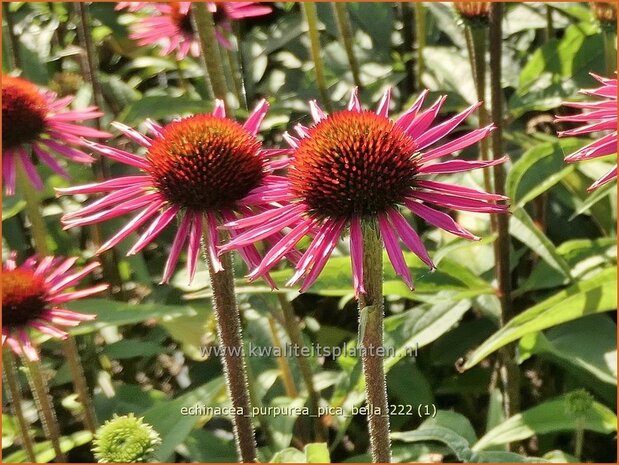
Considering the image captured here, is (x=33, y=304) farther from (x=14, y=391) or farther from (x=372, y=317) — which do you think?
(x=372, y=317)

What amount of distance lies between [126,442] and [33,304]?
0.23m

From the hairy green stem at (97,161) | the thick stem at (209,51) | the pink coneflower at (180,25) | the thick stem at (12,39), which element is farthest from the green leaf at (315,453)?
the thick stem at (12,39)

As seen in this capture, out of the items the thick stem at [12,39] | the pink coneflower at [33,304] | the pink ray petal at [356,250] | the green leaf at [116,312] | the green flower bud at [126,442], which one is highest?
the thick stem at [12,39]

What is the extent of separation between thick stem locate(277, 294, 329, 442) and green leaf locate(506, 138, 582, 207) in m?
0.27

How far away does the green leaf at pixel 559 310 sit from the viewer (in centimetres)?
74

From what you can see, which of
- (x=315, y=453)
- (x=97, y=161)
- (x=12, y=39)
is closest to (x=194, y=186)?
(x=315, y=453)

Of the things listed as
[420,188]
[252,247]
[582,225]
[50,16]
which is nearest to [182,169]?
[252,247]

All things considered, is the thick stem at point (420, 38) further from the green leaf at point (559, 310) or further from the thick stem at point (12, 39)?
the thick stem at point (12, 39)

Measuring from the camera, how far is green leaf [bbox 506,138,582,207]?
82 centimetres

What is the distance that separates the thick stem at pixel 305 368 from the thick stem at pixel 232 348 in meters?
0.18

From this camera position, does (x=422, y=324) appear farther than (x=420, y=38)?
No

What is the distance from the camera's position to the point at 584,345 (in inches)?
34.0

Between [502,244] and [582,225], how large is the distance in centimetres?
30

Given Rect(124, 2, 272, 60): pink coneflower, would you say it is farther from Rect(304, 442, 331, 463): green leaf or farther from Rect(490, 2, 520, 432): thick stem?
Rect(304, 442, 331, 463): green leaf
